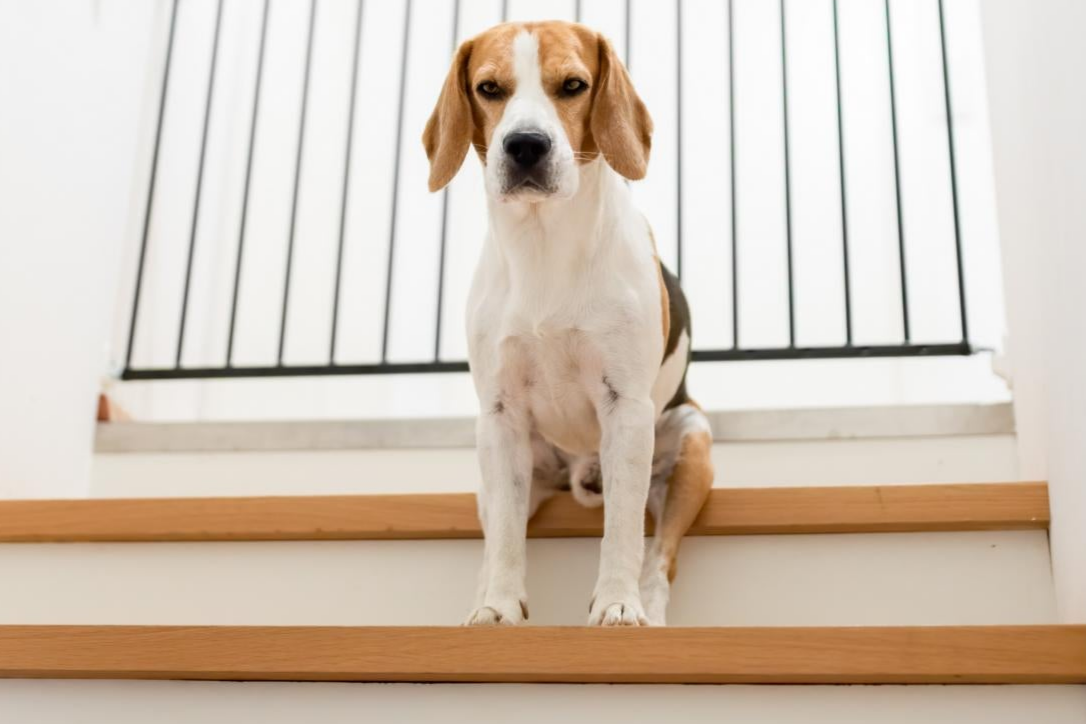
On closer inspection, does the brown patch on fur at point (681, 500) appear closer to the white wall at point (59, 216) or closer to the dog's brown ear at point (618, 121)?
the dog's brown ear at point (618, 121)

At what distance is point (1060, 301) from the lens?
1.43 meters

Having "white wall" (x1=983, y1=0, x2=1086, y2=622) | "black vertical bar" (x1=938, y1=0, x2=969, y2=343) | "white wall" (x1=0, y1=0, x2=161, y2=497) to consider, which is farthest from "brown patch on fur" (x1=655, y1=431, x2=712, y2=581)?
"white wall" (x1=0, y1=0, x2=161, y2=497)

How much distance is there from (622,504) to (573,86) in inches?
23.0

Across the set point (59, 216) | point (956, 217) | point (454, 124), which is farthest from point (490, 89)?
point (956, 217)

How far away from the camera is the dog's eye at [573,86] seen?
5.00 feet

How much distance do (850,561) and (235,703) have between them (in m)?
0.84

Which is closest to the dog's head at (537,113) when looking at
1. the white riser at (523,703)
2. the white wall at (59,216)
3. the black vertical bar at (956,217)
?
the white riser at (523,703)

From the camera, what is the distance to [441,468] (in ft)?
7.19

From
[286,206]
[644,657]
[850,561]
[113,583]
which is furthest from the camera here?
[286,206]

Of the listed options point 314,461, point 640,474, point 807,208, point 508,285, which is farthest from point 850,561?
point 807,208

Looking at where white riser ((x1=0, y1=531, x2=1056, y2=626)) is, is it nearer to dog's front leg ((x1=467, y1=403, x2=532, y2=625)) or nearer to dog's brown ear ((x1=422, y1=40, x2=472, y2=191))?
dog's front leg ((x1=467, y1=403, x2=532, y2=625))

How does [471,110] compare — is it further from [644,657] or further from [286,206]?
[286,206]

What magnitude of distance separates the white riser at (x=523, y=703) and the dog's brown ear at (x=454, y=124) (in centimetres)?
73

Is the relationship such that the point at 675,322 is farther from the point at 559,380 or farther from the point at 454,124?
the point at 454,124
